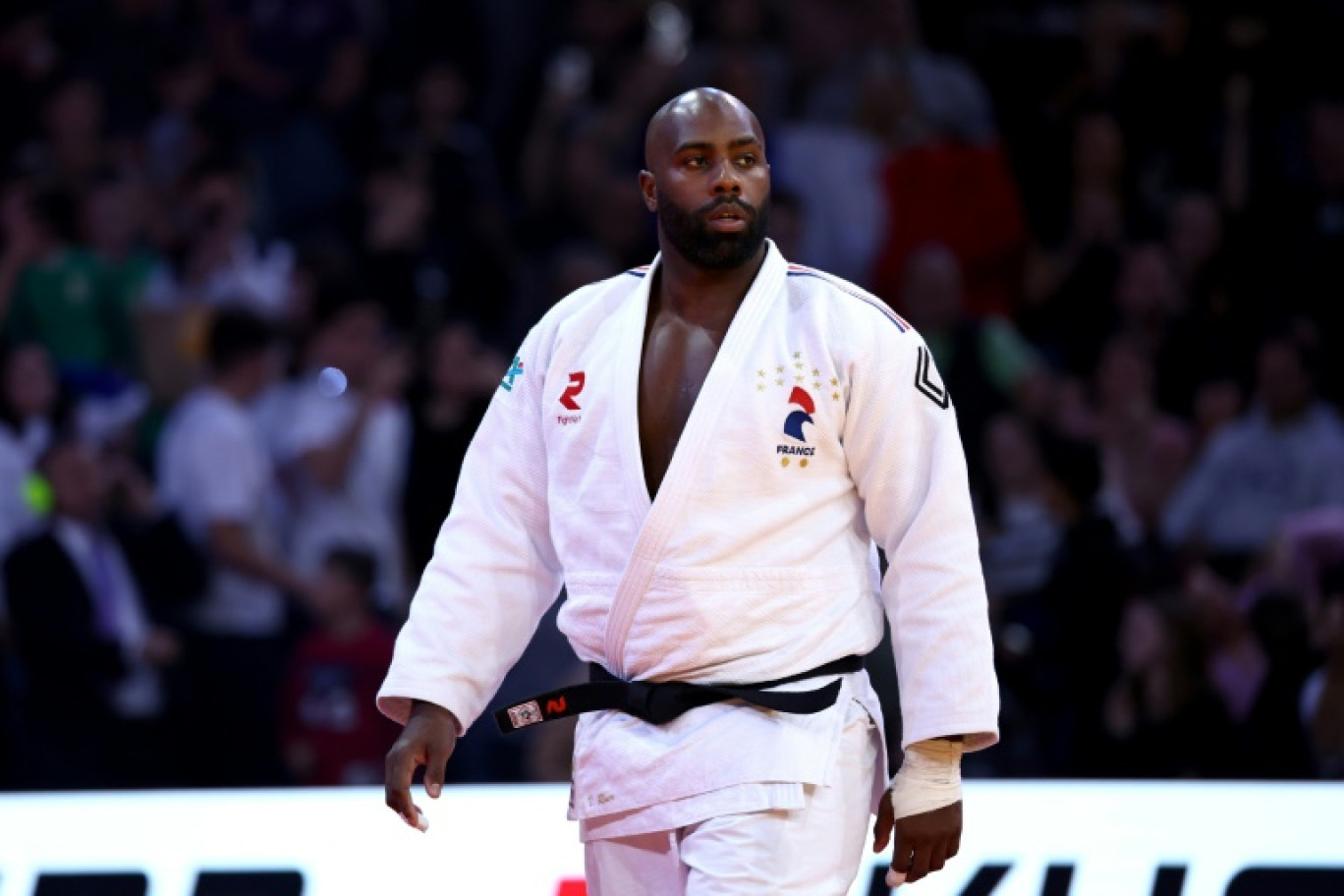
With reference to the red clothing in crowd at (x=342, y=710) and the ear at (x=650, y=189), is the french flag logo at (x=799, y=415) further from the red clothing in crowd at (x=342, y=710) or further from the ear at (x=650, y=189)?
the red clothing in crowd at (x=342, y=710)

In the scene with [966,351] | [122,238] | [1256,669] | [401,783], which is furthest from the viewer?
[122,238]

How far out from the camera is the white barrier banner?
4.58 m

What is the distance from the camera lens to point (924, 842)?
3.67 metres

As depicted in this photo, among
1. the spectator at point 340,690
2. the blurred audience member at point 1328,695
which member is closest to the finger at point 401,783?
the blurred audience member at point 1328,695

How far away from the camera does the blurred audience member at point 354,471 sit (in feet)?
27.4

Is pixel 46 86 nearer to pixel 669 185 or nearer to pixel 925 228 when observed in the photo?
pixel 925 228

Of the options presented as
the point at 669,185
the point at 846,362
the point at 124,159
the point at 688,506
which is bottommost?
the point at 688,506

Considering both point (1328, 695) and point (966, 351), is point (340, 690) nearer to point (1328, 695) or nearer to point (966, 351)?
point (966, 351)

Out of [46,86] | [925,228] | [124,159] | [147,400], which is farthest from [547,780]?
[46,86]

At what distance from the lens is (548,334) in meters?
4.14

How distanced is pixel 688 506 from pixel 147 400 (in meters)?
5.70

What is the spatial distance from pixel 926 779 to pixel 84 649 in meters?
4.84

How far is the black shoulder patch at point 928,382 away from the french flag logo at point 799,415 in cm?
21

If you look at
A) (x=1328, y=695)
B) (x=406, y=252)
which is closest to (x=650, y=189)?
(x=1328, y=695)
